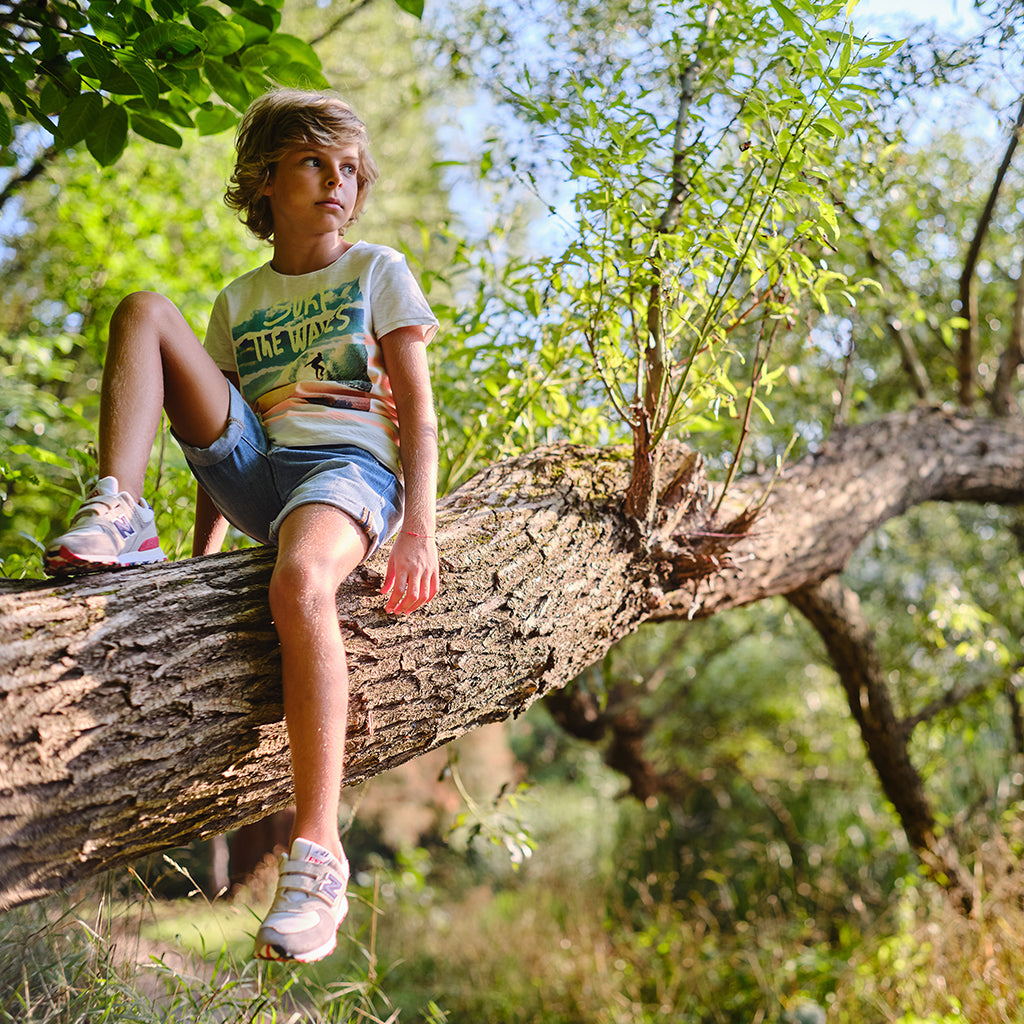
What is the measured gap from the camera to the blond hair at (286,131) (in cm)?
170

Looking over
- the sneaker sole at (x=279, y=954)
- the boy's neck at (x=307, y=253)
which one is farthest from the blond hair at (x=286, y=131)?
the sneaker sole at (x=279, y=954)

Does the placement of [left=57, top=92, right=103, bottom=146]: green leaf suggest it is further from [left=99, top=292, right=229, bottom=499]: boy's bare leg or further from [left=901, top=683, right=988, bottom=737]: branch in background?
[left=901, top=683, right=988, bottom=737]: branch in background

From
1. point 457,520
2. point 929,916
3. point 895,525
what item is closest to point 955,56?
point 457,520

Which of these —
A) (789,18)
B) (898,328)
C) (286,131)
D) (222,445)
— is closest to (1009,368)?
(898,328)

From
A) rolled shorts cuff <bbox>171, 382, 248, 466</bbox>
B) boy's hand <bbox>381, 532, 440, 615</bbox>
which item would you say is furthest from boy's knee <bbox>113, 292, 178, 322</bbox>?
boy's hand <bbox>381, 532, 440, 615</bbox>

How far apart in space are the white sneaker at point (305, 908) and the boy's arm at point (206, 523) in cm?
96

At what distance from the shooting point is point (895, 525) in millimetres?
5547

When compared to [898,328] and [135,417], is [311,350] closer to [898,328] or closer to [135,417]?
[135,417]

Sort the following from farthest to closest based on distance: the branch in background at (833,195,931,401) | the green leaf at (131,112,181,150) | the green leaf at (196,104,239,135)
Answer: the branch in background at (833,195,931,401) → the green leaf at (196,104,239,135) → the green leaf at (131,112,181,150)

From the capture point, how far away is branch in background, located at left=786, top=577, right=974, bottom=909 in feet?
12.4

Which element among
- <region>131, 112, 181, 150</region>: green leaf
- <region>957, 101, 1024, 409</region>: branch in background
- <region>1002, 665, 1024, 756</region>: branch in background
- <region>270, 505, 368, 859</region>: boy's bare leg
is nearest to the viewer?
<region>270, 505, 368, 859</region>: boy's bare leg

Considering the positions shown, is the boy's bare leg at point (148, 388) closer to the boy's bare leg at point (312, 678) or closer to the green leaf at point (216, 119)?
the boy's bare leg at point (312, 678)

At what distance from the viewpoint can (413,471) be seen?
1.58m

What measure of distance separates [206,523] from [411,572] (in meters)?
0.77
